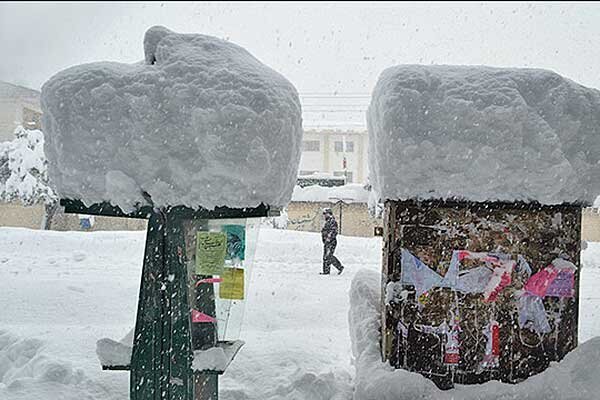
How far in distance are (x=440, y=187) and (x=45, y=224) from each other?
10777mm

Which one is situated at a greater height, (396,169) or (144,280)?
(396,169)

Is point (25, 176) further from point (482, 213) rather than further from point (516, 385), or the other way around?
point (516, 385)

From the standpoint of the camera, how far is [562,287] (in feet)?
12.9

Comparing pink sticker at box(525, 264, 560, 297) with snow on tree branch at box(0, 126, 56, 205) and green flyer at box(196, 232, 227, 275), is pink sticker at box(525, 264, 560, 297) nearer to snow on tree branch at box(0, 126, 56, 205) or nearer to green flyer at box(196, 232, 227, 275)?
green flyer at box(196, 232, 227, 275)

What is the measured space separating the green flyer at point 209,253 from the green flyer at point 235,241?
0.14 m

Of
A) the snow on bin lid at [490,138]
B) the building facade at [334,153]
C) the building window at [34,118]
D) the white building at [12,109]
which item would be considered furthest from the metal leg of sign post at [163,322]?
the building facade at [334,153]

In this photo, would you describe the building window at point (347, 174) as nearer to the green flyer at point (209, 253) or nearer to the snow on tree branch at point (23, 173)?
the snow on tree branch at point (23, 173)

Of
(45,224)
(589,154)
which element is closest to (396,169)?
(589,154)

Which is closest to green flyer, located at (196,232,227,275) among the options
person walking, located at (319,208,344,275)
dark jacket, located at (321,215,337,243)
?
person walking, located at (319,208,344,275)

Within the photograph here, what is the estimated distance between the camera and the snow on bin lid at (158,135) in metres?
3.10

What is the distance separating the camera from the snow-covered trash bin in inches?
148

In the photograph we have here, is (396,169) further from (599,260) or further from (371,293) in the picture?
(599,260)

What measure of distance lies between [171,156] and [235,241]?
2.73ft

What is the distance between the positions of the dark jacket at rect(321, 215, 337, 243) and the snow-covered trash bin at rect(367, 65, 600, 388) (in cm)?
649
